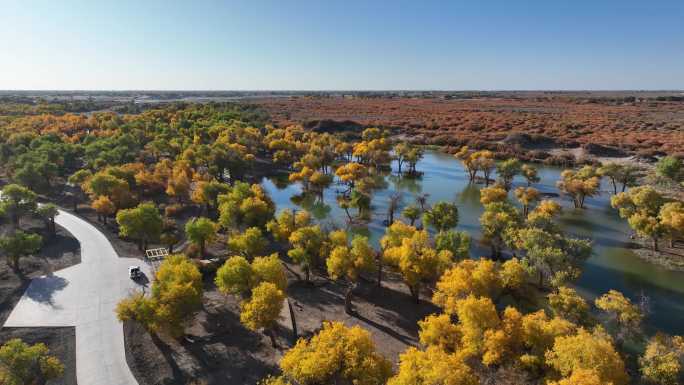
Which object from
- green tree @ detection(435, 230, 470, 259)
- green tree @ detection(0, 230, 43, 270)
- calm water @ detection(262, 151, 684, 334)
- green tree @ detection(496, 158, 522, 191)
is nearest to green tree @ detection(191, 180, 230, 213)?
calm water @ detection(262, 151, 684, 334)

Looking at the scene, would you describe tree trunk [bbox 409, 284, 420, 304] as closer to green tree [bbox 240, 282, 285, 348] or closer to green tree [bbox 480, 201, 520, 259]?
green tree [bbox 480, 201, 520, 259]

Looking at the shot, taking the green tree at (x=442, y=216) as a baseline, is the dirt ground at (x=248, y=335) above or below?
below

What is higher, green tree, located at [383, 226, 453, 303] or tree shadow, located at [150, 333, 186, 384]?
green tree, located at [383, 226, 453, 303]

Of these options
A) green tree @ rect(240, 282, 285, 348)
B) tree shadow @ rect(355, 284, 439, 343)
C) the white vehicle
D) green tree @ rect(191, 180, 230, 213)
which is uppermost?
green tree @ rect(191, 180, 230, 213)

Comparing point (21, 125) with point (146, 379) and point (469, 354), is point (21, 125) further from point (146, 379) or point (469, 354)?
point (469, 354)

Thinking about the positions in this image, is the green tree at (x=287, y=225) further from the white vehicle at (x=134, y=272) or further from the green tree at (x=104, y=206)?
the green tree at (x=104, y=206)

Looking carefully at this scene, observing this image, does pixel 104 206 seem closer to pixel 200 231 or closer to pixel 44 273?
pixel 44 273

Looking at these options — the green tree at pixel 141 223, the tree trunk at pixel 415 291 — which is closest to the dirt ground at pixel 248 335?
the tree trunk at pixel 415 291
